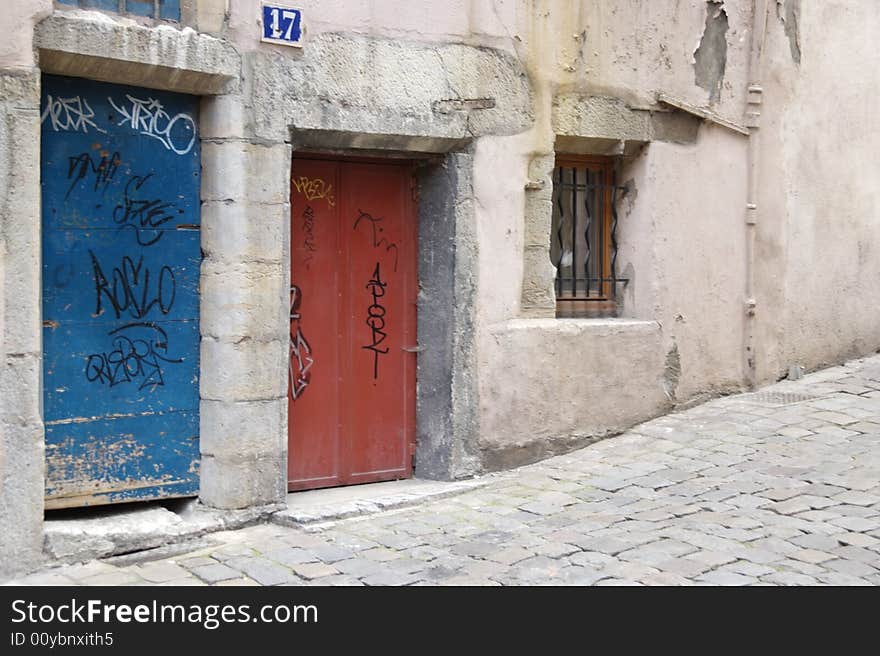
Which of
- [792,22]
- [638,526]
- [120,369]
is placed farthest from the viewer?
[792,22]

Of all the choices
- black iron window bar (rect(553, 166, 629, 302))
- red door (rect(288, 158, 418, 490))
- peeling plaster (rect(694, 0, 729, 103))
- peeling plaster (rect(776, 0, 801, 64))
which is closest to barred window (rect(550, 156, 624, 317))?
black iron window bar (rect(553, 166, 629, 302))

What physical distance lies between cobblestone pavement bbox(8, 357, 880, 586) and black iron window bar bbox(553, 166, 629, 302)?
111cm

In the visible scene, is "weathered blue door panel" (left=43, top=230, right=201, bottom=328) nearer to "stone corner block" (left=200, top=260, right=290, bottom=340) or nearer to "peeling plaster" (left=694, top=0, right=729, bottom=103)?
"stone corner block" (left=200, top=260, right=290, bottom=340)

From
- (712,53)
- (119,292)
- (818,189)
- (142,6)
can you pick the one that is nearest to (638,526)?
(119,292)

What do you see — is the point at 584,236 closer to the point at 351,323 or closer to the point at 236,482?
the point at 351,323

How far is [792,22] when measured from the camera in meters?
8.66

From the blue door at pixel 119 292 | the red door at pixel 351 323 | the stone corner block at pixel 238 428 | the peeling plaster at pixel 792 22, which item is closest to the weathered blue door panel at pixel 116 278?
the blue door at pixel 119 292

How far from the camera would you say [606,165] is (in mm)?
8008

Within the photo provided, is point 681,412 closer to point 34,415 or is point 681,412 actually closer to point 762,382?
point 762,382

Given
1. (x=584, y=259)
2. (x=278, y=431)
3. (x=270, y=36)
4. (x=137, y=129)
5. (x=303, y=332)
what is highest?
(x=270, y=36)

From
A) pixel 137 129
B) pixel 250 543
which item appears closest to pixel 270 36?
pixel 137 129

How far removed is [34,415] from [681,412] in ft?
15.8

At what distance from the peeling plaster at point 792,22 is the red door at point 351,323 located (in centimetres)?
374

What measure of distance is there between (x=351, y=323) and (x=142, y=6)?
7.51 feet
